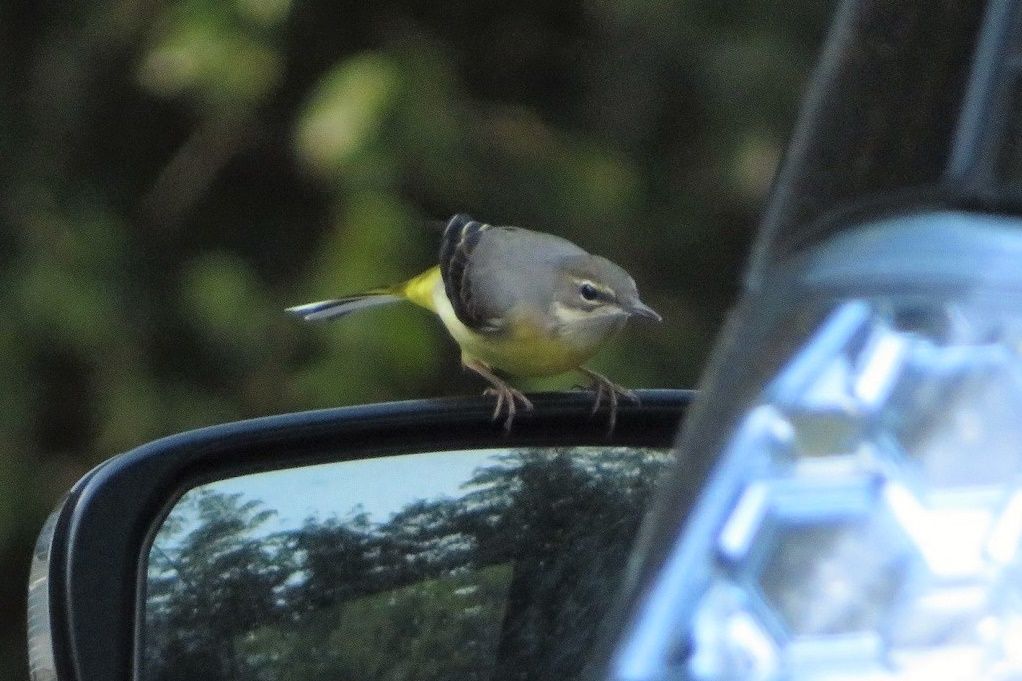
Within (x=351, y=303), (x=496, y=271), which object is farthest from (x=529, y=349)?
(x=351, y=303)

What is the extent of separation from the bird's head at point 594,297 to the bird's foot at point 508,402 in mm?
970

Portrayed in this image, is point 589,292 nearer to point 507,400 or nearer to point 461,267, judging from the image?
point 461,267

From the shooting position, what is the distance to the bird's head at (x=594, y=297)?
4.36 m

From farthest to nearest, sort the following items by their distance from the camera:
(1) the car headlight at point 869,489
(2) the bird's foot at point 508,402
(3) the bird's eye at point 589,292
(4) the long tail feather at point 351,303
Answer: (4) the long tail feather at point 351,303, (3) the bird's eye at point 589,292, (2) the bird's foot at point 508,402, (1) the car headlight at point 869,489

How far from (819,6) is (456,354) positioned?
201 cm

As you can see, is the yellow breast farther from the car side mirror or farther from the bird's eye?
the car side mirror

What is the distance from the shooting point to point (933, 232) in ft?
4.05

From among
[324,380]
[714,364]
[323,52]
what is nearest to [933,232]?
[714,364]

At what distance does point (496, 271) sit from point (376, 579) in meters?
1.96

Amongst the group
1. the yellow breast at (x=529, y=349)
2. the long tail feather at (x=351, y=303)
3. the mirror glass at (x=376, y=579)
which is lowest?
the long tail feather at (x=351, y=303)

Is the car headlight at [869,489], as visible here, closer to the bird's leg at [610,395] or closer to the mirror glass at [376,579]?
the mirror glass at [376,579]

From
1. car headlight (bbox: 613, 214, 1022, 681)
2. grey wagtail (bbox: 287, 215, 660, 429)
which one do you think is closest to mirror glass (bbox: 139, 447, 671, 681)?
grey wagtail (bbox: 287, 215, 660, 429)

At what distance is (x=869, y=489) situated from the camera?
1167 millimetres

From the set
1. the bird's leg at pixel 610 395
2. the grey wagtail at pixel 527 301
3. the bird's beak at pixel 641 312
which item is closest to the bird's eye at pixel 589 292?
the grey wagtail at pixel 527 301
